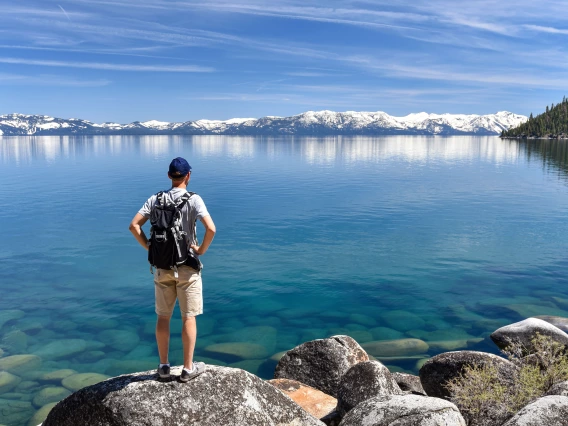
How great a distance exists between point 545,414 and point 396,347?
1234 centimetres

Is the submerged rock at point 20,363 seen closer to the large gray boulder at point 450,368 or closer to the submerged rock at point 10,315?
the submerged rock at point 10,315

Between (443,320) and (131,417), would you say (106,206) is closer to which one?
(443,320)

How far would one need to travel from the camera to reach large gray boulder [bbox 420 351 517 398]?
1274 cm

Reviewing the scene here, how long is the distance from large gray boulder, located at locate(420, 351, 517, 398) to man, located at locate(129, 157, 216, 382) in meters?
7.50

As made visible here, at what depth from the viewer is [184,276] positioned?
862 cm

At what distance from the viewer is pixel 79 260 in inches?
1331

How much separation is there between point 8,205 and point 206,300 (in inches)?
1674

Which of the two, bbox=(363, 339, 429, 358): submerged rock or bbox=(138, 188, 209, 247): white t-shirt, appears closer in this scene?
bbox=(138, 188, 209, 247): white t-shirt

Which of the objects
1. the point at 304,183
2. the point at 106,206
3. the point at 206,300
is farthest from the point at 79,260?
the point at 304,183

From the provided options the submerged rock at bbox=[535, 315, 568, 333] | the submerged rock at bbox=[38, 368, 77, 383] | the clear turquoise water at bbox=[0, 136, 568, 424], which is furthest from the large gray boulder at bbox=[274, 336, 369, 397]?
the submerged rock at bbox=[535, 315, 568, 333]

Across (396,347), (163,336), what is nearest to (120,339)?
(396,347)

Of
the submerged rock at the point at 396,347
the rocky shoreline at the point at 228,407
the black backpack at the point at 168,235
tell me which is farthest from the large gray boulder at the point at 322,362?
the black backpack at the point at 168,235

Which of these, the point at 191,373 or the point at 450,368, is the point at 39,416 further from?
the point at 450,368

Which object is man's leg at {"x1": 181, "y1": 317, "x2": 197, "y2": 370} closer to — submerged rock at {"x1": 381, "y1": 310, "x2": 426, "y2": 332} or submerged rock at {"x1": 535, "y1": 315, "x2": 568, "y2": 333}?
submerged rock at {"x1": 381, "y1": 310, "x2": 426, "y2": 332}
